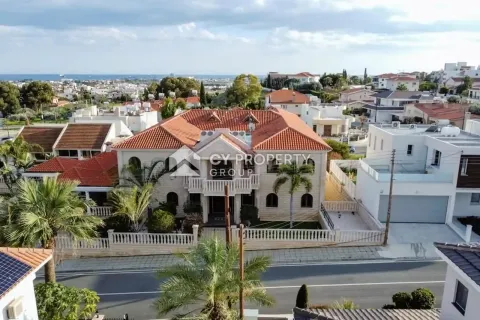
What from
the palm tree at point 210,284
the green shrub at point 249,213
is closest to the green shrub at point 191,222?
the green shrub at point 249,213

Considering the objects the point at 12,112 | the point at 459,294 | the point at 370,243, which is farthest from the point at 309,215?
the point at 12,112

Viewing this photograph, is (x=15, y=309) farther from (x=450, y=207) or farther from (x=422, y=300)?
(x=450, y=207)

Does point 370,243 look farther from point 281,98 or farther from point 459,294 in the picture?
point 281,98

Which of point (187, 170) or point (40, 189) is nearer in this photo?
point (40, 189)

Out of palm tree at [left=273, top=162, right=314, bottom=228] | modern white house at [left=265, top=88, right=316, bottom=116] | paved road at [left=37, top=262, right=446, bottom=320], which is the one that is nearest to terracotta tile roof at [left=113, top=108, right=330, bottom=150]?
palm tree at [left=273, top=162, right=314, bottom=228]

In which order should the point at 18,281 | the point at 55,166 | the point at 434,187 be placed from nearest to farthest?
the point at 18,281 < the point at 434,187 < the point at 55,166

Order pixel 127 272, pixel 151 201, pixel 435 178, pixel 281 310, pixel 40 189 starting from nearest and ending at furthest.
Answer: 1. pixel 40 189
2. pixel 281 310
3. pixel 127 272
4. pixel 435 178
5. pixel 151 201

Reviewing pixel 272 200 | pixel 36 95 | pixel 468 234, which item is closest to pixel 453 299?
pixel 468 234

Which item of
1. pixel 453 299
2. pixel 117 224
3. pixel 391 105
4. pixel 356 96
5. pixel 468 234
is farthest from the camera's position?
pixel 356 96
